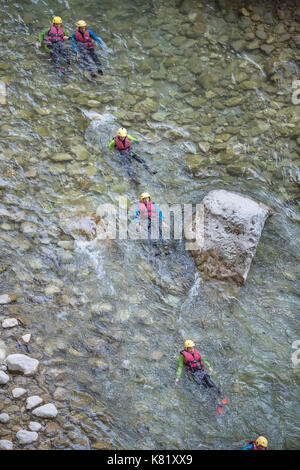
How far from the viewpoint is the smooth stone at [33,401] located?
6.20 m

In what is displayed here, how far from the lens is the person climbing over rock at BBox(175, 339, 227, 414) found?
7379mm

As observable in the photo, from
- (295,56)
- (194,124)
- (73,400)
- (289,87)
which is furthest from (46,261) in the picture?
(295,56)

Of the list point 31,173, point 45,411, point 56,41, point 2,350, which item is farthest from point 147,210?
point 56,41

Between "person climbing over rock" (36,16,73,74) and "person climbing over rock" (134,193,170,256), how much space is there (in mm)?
4869

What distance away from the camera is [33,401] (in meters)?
6.25

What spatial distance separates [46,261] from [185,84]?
635 centimetres

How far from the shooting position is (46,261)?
8.34 meters

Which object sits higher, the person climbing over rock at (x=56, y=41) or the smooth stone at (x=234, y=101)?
the person climbing over rock at (x=56, y=41)

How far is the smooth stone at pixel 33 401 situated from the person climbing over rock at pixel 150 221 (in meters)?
3.79

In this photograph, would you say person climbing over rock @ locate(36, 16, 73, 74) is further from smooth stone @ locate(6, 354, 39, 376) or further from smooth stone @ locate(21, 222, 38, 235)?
smooth stone @ locate(6, 354, 39, 376)

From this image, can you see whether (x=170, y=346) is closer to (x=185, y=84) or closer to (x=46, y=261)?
(x=46, y=261)

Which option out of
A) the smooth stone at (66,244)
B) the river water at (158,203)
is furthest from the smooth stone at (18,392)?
the smooth stone at (66,244)

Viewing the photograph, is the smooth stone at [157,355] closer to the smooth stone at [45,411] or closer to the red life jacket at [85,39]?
the smooth stone at [45,411]
